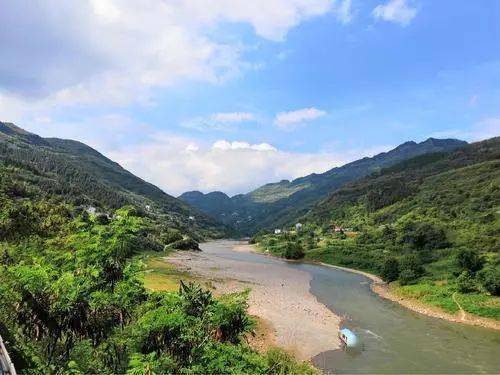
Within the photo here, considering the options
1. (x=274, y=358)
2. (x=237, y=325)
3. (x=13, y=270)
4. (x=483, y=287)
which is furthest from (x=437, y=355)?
(x=13, y=270)

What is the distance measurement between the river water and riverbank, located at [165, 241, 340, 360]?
2647 millimetres

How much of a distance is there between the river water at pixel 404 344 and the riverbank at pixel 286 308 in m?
2.65

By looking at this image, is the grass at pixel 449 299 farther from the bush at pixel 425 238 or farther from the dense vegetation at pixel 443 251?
the bush at pixel 425 238

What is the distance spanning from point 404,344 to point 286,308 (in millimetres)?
24636

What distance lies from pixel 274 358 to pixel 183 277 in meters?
64.2

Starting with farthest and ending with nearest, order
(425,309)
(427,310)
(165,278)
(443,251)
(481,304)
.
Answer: (443,251) < (165,278) < (425,309) < (427,310) < (481,304)

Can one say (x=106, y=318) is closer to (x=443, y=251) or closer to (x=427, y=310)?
(x=427, y=310)

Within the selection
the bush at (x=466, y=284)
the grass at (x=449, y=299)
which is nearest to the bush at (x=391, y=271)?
the grass at (x=449, y=299)

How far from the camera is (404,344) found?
5944 cm

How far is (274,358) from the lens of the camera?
42906 millimetres

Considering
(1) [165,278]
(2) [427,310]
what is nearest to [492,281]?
(2) [427,310]

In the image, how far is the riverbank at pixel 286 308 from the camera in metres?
58.7

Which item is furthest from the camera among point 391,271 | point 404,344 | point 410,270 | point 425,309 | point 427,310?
point 391,271

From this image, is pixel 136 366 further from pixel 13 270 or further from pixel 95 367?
pixel 13 270
